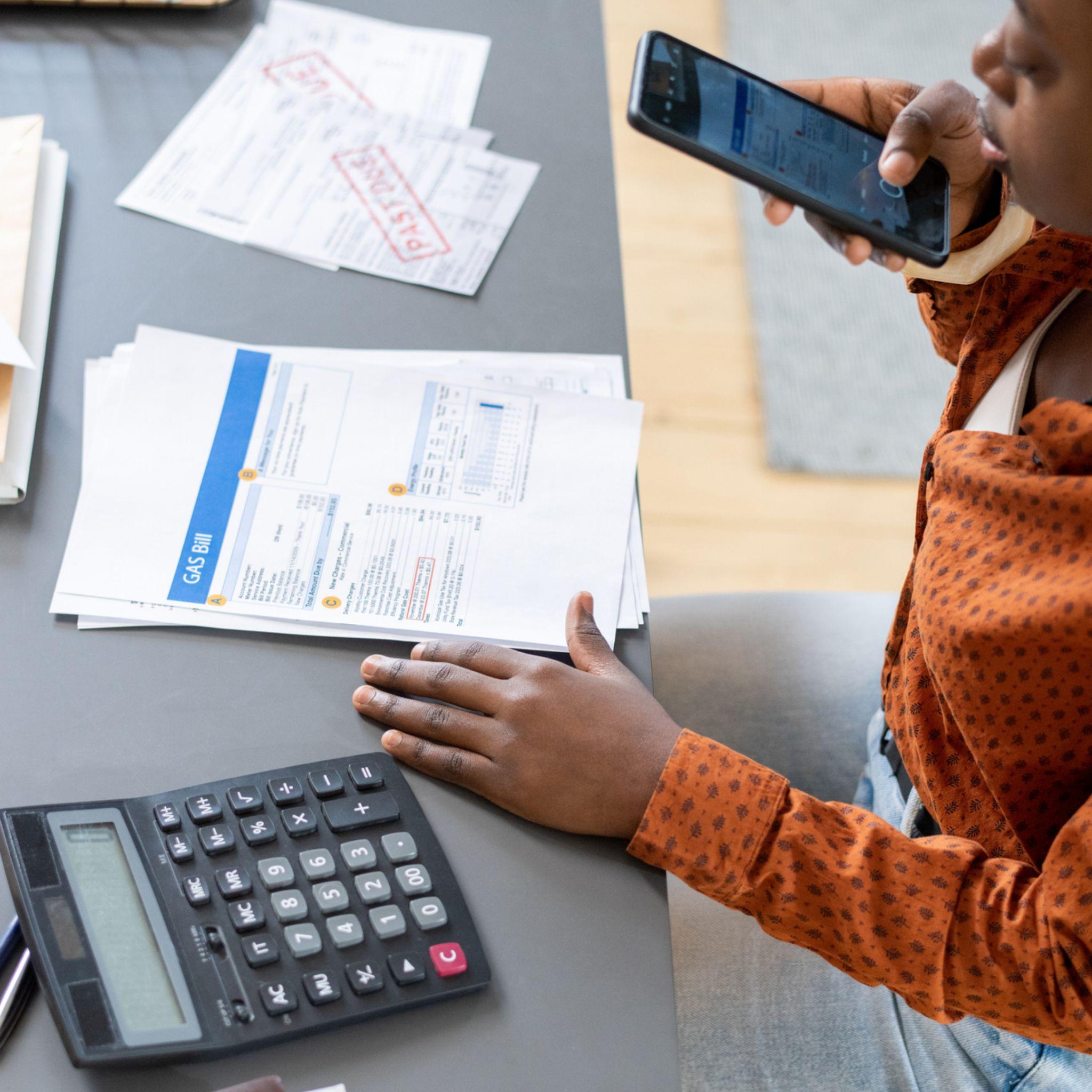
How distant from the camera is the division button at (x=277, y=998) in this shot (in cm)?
46

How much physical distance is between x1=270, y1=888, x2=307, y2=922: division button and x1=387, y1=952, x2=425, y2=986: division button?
0.04 meters

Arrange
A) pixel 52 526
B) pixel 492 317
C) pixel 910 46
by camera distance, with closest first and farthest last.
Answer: pixel 52 526
pixel 492 317
pixel 910 46

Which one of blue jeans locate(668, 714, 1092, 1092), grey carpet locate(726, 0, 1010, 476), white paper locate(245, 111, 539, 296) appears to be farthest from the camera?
grey carpet locate(726, 0, 1010, 476)

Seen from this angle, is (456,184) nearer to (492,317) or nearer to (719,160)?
(492,317)

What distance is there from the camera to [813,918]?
56 cm

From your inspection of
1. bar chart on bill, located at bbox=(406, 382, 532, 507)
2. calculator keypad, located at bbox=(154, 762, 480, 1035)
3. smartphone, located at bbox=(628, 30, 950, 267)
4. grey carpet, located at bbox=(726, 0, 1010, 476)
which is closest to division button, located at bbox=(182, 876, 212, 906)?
calculator keypad, located at bbox=(154, 762, 480, 1035)

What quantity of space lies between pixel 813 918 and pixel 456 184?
58cm

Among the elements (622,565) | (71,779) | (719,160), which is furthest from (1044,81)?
(71,779)

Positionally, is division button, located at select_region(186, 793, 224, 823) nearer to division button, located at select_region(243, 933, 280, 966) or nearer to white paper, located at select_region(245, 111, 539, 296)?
division button, located at select_region(243, 933, 280, 966)

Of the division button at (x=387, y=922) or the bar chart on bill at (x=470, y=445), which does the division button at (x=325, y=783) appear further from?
the bar chart on bill at (x=470, y=445)

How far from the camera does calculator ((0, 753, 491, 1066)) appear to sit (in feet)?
1.47

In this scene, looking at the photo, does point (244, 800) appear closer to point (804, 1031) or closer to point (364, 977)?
point (364, 977)

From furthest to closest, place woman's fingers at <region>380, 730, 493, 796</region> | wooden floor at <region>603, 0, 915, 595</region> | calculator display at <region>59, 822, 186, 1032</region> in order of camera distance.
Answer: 1. wooden floor at <region>603, 0, 915, 595</region>
2. woman's fingers at <region>380, 730, 493, 796</region>
3. calculator display at <region>59, 822, 186, 1032</region>

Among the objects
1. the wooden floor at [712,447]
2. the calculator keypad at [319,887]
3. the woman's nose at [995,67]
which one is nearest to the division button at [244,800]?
the calculator keypad at [319,887]
